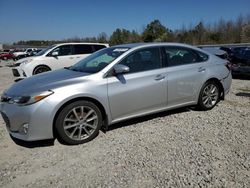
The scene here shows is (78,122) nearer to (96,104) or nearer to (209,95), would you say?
(96,104)

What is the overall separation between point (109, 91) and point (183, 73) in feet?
5.53

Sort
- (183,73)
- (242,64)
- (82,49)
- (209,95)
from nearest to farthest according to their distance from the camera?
(183,73) < (209,95) < (242,64) < (82,49)

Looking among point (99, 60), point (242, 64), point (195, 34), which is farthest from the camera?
point (195, 34)

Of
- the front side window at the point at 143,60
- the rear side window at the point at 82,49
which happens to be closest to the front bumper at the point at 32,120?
the front side window at the point at 143,60

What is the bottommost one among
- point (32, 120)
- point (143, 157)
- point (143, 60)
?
point (143, 157)

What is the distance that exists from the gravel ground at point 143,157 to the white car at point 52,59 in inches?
232

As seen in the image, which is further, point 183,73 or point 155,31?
point 155,31

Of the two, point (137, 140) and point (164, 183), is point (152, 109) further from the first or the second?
point (164, 183)

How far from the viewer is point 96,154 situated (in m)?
3.82

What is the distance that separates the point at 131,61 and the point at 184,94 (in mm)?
1345

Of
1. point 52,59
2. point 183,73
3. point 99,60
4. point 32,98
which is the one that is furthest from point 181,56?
point 52,59

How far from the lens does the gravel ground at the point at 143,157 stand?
3.12m

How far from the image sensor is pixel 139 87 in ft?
15.1

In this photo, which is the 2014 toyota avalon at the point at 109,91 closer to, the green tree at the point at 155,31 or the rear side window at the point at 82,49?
the rear side window at the point at 82,49
